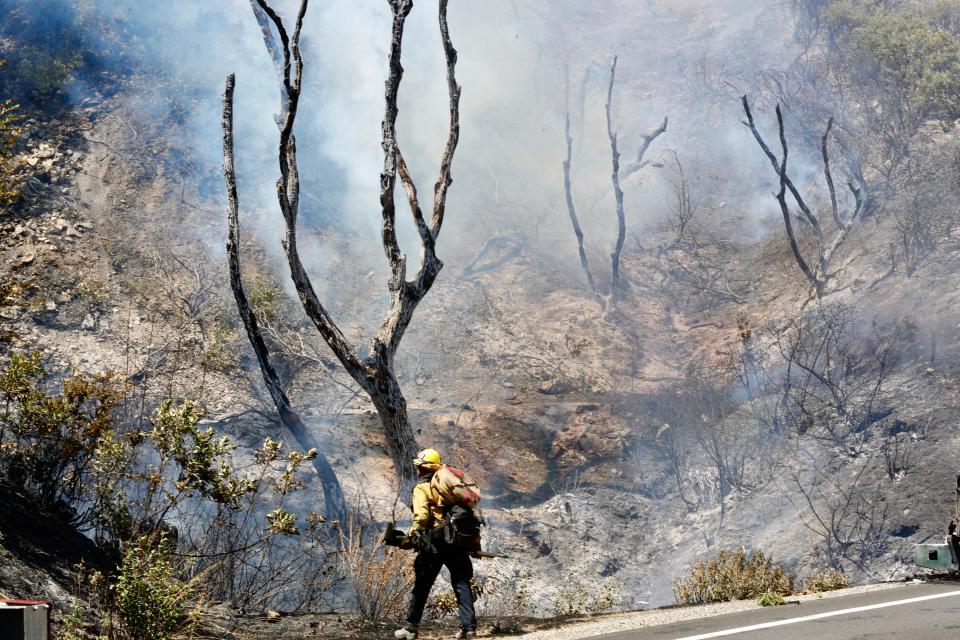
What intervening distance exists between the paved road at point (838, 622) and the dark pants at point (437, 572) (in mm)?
1034

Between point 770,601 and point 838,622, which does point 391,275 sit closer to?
point 770,601

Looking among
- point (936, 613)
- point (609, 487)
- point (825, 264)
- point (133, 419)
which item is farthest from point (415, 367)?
point (936, 613)

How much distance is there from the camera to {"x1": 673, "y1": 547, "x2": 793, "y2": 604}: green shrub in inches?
319

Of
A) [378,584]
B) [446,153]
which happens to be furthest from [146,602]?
[446,153]

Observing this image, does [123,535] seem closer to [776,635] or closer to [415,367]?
[776,635]

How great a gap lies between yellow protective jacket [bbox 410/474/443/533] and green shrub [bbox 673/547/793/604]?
9.89ft

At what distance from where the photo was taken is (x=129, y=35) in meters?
22.6

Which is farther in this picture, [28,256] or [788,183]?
[788,183]

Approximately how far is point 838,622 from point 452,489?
2852 millimetres

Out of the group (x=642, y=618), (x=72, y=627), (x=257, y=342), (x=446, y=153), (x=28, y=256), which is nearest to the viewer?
(x=72, y=627)

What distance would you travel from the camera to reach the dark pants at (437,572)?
654 cm

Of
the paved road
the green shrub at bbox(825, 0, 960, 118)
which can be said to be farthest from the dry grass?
the green shrub at bbox(825, 0, 960, 118)

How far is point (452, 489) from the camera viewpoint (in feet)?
21.8

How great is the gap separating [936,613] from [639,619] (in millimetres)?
2122
